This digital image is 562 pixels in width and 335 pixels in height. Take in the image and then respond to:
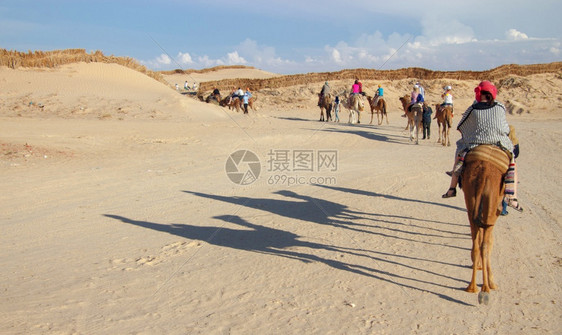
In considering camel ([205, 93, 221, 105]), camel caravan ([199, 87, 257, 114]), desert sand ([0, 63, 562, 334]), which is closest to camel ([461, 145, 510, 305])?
desert sand ([0, 63, 562, 334])

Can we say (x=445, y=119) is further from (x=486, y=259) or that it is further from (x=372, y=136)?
(x=486, y=259)

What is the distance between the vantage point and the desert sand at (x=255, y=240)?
A: 464 centimetres

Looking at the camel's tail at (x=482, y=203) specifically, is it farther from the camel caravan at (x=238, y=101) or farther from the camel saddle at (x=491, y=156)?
the camel caravan at (x=238, y=101)

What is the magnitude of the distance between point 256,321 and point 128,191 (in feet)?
22.4

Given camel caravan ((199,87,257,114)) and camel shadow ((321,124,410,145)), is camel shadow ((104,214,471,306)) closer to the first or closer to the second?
camel shadow ((321,124,410,145))

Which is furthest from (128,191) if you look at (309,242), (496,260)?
(496,260)

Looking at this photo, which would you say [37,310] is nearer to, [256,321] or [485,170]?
[256,321]

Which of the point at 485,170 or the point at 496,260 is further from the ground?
the point at 485,170

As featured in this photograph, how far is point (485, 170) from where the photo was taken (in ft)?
16.9

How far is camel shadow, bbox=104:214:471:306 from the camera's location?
5836mm

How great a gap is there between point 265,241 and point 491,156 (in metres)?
3.49

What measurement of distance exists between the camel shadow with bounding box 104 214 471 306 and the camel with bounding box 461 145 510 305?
48cm

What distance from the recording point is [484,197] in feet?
16.4

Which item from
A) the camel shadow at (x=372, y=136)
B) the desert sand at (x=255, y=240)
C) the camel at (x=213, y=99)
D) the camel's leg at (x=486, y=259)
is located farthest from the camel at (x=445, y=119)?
the camel at (x=213, y=99)
